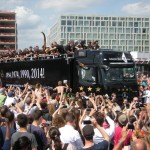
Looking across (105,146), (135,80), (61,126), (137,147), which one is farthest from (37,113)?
(135,80)

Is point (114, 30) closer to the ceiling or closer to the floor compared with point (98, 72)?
closer to the ceiling

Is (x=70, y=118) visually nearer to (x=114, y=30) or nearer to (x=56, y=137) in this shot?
(x=56, y=137)

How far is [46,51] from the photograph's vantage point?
22.3 m

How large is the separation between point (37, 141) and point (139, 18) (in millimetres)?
133618

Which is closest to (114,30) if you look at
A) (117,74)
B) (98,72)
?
(117,74)

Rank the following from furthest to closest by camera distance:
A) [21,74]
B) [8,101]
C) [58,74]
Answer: [21,74] → [58,74] → [8,101]

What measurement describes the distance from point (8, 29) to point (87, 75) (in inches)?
2989

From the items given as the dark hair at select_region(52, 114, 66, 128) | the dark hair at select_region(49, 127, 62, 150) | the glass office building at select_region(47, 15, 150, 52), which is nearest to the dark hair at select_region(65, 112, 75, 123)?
the dark hair at select_region(52, 114, 66, 128)

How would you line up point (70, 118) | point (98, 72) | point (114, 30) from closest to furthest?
point (70, 118) < point (98, 72) < point (114, 30)

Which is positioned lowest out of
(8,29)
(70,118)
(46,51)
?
(70,118)

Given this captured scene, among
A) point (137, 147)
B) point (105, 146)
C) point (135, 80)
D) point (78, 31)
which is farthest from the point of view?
point (78, 31)

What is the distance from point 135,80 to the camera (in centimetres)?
1928

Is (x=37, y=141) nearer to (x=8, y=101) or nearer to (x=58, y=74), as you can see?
(x=8, y=101)

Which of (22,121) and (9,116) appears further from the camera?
(9,116)
